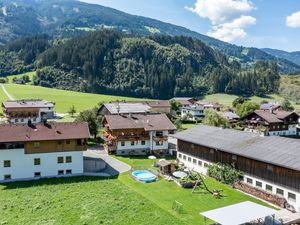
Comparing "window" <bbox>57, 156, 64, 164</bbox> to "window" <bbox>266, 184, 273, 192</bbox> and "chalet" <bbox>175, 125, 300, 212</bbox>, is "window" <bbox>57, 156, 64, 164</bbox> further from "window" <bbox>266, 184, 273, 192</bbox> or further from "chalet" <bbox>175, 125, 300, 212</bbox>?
"window" <bbox>266, 184, 273, 192</bbox>

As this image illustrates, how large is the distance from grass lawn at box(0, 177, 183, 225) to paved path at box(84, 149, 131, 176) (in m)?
5.30

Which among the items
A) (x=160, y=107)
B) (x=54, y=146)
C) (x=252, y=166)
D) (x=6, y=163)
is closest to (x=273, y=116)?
(x=160, y=107)

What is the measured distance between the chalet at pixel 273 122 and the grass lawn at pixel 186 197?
50698 mm

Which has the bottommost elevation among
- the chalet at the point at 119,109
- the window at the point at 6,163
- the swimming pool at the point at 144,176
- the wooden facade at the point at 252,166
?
the swimming pool at the point at 144,176

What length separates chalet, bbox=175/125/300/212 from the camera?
117 feet

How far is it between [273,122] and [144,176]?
56.6 metres

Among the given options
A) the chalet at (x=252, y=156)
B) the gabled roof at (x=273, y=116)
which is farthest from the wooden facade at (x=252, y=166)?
the gabled roof at (x=273, y=116)

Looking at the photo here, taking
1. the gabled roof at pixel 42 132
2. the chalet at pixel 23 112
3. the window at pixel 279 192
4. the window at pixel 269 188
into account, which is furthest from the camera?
the chalet at pixel 23 112

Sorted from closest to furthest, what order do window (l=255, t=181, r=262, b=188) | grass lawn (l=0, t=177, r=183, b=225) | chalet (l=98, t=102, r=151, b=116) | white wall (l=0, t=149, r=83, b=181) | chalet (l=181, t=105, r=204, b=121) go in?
grass lawn (l=0, t=177, r=183, b=225), window (l=255, t=181, r=262, b=188), white wall (l=0, t=149, r=83, b=181), chalet (l=98, t=102, r=151, b=116), chalet (l=181, t=105, r=204, b=121)

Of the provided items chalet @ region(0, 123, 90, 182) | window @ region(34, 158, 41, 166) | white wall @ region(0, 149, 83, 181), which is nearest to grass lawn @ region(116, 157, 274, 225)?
white wall @ region(0, 149, 83, 181)

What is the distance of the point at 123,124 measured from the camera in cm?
6103

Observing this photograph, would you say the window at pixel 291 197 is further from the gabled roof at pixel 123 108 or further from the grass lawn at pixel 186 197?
the gabled roof at pixel 123 108

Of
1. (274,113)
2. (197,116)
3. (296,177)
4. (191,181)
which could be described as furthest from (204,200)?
(197,116)

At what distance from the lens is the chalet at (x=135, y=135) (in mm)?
59969
